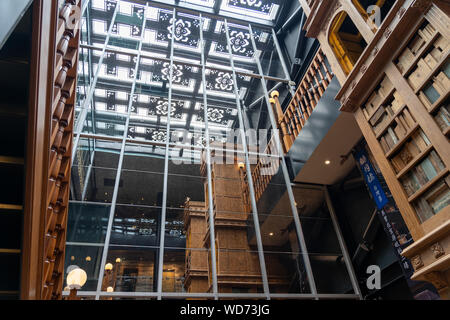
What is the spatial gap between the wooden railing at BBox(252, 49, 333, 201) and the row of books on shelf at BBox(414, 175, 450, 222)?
2727mm

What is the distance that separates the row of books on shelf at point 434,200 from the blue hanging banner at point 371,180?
177 centimetres

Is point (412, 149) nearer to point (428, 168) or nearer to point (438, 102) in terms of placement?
point (428, 168)

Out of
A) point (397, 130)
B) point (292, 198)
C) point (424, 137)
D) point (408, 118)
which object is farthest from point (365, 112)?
point (292, 198)

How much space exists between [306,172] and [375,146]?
2.85 metres

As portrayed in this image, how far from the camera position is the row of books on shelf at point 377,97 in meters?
3.19

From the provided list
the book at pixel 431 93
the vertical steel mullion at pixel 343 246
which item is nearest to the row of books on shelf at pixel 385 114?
the book at pixel 431 93

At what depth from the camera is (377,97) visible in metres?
3.36

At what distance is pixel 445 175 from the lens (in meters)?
2.42

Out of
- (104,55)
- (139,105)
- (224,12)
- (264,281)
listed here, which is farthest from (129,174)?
(224,12)

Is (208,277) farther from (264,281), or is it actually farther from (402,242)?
(402,242)

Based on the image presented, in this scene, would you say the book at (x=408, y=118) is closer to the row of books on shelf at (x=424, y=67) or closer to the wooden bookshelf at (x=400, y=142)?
the wooden bookshelf at (x=400, y=142)

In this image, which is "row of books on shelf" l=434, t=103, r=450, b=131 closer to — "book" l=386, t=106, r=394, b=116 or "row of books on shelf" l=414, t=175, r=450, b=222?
"row of books on shelf" l=414, t=175, r=450, b=222

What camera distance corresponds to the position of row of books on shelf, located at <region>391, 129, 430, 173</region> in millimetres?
2678

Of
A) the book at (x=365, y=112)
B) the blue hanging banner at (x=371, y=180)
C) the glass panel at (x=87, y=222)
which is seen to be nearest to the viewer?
the book at (x=365, y=112)
